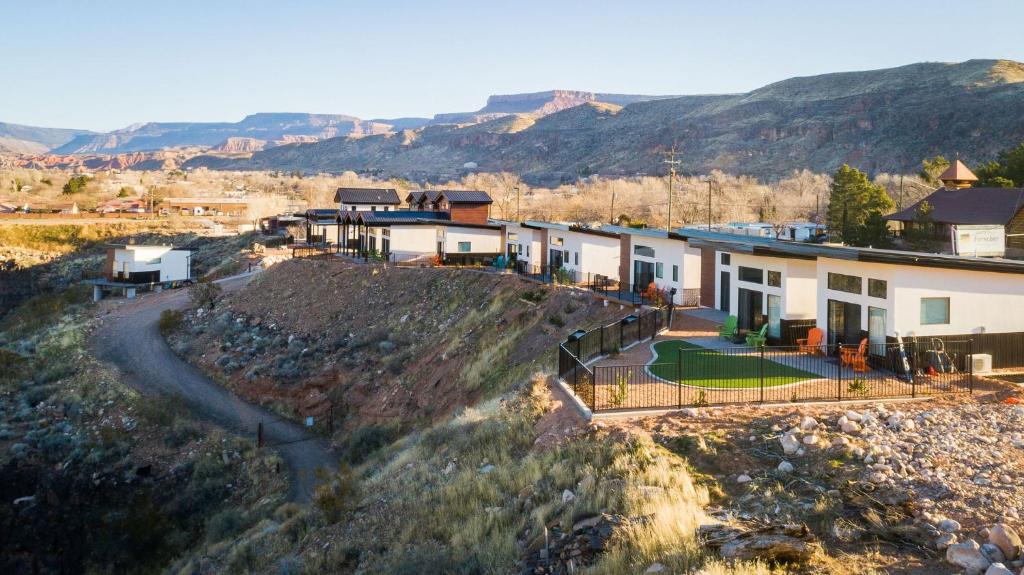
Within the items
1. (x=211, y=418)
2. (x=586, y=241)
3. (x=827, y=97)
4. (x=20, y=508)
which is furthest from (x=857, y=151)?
(x=20, y=508)

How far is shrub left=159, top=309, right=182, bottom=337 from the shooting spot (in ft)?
166

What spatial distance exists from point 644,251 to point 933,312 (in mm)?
17132

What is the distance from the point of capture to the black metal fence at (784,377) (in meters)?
18.7

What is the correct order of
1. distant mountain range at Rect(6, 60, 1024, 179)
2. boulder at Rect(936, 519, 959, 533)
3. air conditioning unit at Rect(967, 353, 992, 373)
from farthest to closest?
distant mountain range at Rect(6, 60, 1024, 179) → air conditioning unit at Rect(967, 353, 992, 373) → boulder at Rect(936, 519, 959, 533)

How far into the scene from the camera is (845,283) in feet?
78.0

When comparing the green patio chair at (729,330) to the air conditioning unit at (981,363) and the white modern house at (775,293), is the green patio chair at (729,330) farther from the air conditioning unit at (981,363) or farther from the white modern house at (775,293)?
the air conditioning unit at (981,363)

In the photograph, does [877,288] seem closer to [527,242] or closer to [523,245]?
[527,242]

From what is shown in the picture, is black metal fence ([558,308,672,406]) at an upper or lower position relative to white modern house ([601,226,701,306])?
lower

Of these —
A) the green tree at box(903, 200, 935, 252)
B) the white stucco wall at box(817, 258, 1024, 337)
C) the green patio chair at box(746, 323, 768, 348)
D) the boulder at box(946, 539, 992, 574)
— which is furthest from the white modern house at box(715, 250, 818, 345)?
the green tree at box(903, 200, 935, 252)

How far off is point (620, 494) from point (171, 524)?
18754 millimetres

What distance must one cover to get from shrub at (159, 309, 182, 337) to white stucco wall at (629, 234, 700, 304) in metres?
31.2

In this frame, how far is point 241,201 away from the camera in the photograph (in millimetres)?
121875

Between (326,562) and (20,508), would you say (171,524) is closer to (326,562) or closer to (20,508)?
(20,508)

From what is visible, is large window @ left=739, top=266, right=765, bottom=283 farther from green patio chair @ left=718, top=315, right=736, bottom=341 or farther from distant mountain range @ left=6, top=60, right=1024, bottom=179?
distant mountain range @ left=6, top=60, right=1024, bottom=179
